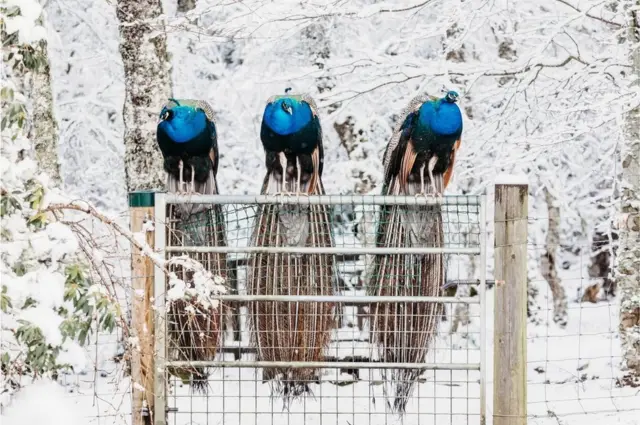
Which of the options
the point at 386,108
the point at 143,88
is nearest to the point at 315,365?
the point at 143,88

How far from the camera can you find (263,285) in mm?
4141

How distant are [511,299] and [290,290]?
3.32 feet

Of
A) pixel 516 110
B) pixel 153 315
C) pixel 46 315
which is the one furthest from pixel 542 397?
pixel 46 315

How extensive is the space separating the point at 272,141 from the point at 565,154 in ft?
21.6

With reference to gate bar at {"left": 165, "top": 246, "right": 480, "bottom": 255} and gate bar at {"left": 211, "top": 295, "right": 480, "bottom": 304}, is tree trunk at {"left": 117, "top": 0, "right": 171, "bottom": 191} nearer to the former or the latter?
gate bar at {"left": 165, "top": 246, "right": 480, "bottom": 255}

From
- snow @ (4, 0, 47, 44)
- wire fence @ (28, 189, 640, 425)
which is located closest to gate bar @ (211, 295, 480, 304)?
wire fence @ (28, 189, 640, 425)

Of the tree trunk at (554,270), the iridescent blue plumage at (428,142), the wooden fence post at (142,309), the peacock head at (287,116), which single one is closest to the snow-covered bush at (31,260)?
the wooden fence post at (142,309)

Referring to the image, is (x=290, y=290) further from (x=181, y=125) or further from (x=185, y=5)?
(x=185, y=5)

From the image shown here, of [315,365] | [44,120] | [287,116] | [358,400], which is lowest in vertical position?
[358,400]

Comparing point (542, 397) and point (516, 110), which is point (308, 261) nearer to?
point (542, 397)

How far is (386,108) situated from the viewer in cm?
953

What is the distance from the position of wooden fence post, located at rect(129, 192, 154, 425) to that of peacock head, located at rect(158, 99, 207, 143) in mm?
679

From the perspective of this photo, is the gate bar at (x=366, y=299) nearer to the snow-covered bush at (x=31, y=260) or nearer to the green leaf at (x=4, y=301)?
A: the snow-covered bush at (x=31, y=260)

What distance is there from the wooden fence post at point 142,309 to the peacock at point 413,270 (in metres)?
0.98
